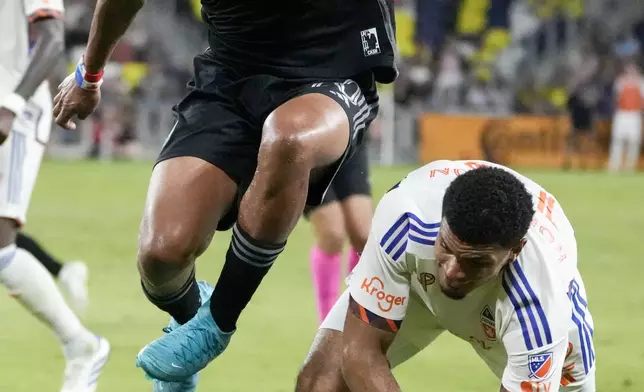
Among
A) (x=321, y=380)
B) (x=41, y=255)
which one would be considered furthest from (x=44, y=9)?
(x=41, y=255)

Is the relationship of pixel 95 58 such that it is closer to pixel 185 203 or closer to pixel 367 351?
pixel 185 203

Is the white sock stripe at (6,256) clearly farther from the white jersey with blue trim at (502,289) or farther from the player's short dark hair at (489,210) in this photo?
the player's short dark hair at (489,210)

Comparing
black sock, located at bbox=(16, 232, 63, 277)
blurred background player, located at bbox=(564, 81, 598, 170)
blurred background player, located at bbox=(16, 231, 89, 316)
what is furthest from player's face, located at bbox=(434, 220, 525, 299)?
blurred background player, located at bbox=(564, 81, 598, 170)

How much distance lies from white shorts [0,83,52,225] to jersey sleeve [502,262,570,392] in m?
2.56

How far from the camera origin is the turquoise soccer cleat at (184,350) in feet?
13.5

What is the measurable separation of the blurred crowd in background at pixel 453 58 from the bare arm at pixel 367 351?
54.5 feet

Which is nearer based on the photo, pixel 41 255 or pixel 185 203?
pixel 185 203

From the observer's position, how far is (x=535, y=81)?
75.6 feet

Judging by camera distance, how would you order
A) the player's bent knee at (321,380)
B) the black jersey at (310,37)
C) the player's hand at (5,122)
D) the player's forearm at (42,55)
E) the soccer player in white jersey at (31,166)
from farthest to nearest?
the soccer player in white jersey at (31,166) < the player's forearm at (42,55) < the player's hand at (5,122) < the player's bent knee at (321,380) < the black jersey at (310,37)

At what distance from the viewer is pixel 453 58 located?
22.6 meters

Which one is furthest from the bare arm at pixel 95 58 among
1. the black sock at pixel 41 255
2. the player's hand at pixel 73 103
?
the black sock at pixel 41 255

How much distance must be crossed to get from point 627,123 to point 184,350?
58.1ft

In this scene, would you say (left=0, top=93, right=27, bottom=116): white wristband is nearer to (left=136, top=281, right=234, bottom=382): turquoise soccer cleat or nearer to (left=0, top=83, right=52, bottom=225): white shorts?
(left=0, top=83, right=52, bottom=225): white shorts

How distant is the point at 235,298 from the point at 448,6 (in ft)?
65.2
